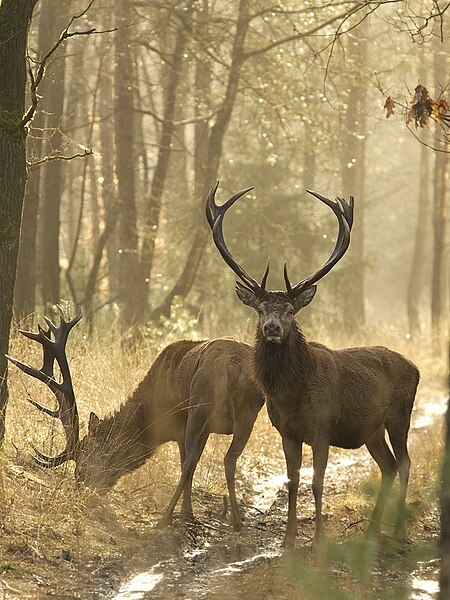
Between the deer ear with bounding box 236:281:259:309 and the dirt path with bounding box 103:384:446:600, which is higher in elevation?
the deer ear with bounding box 236:281:259:309

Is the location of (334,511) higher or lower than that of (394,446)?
lower

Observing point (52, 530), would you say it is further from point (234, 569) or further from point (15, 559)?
point (234, 569)

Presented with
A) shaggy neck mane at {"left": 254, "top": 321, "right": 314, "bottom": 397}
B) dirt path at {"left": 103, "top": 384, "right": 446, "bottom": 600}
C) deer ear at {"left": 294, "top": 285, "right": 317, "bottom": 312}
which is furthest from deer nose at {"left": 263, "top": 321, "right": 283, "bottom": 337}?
dirt path at {"left": 103, "top": 384, "right": 446, "bottom": 600}

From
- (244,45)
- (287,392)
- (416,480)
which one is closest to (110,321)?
(244,45)

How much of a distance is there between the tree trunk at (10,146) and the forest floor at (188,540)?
0.81 metres

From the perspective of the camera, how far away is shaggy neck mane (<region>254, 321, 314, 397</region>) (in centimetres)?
841

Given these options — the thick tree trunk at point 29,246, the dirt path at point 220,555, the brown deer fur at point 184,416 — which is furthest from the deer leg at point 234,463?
the thick tree trunk at point 29,246

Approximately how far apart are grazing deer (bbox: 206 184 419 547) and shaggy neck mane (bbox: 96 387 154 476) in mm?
1491

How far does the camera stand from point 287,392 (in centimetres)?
844

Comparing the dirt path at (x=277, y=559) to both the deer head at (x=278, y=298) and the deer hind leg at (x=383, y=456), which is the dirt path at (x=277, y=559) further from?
the deer head at (x=278, y=298)

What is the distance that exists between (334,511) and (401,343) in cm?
1311

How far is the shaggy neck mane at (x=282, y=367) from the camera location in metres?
8.41

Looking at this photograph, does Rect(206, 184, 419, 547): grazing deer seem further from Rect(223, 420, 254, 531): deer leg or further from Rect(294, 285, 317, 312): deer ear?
Rect(223, 420, 254, 531): deer leg

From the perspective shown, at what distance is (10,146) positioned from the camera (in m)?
8.83
